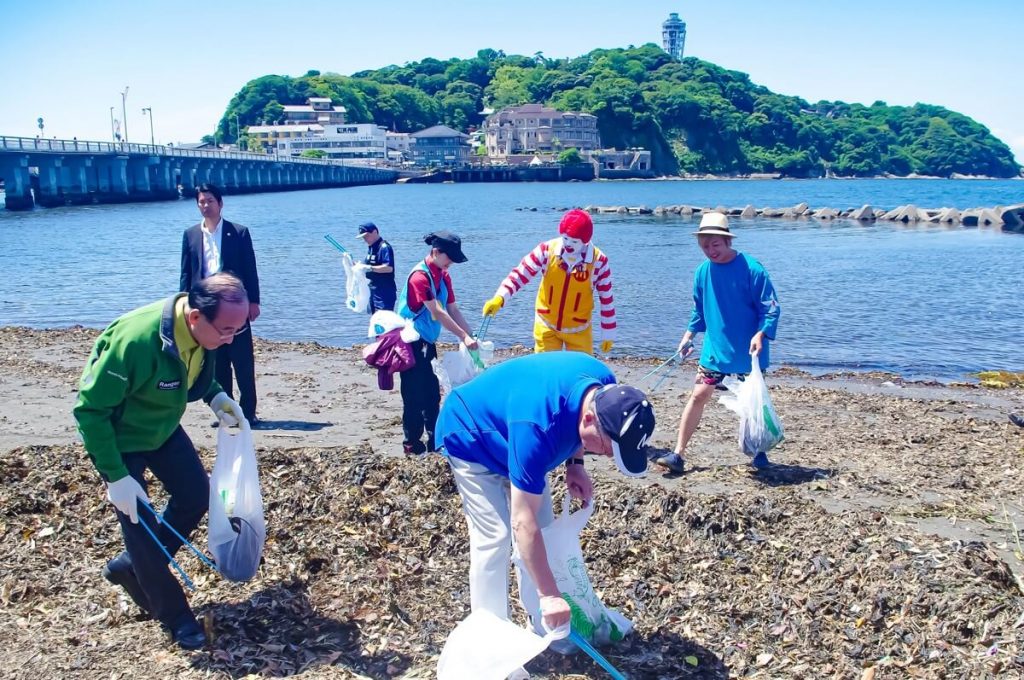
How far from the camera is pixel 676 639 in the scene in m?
4.32

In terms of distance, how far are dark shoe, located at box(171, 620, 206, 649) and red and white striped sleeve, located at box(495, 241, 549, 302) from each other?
3541mm

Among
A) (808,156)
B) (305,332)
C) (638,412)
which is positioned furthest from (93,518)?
(808,156)

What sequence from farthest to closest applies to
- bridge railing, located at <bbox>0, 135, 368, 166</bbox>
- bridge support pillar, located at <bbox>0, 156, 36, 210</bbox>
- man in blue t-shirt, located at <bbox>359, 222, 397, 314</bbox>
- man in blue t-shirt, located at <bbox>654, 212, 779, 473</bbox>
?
bridge support pillar, located at <bbox>0, 156, 36, 210</bbox>, bridge railing, located at <bbox>0, 135, 368, 166</bbox>, man in blue t-shirt, located at <bbox>359, 222, 397, 314</bbox>, man in blue t-shirt, located at <bbox>654, 212, 779, 473</bbox>

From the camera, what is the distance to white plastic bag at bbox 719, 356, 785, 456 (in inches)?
259

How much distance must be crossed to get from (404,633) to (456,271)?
24702 millimetres

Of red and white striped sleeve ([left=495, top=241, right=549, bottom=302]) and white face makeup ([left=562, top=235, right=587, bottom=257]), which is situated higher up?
white face makeup ([left=562, top=235, right=587, bottom=257])

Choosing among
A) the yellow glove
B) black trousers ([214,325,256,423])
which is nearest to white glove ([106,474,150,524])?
the yellow glove

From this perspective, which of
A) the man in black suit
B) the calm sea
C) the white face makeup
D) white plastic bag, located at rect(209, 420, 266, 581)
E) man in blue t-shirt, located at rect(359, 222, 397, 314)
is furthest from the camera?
the calm sea

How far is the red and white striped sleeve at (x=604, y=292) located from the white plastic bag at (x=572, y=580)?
→ 11.2 feet

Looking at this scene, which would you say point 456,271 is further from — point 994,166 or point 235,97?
point 994,166

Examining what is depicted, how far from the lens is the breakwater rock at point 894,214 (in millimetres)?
49188

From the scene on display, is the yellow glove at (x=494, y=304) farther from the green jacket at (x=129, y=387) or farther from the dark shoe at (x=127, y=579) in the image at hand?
the dark shoe at (x=127, y=579)

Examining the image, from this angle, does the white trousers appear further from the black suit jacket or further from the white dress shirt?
the white dress shirt

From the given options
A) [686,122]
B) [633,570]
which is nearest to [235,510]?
[633,570]
